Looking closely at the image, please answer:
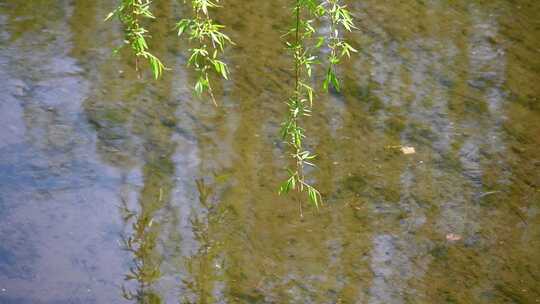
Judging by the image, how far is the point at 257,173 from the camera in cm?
429

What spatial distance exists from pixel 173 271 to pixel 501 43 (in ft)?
10.7

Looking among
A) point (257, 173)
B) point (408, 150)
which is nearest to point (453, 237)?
point (408, 150)

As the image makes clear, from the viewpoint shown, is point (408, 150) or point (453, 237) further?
point (408, 150)

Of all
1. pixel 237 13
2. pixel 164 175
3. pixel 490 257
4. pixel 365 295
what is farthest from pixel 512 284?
pixel 237 13

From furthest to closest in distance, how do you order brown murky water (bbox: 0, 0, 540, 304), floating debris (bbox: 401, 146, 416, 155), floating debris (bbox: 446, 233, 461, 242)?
floating debris (bbox: 401, 146, 416, 155), floating debris (bbox: 446, 233, 461, 242), brown murky water (bbox: 0, 0, 540, 304)

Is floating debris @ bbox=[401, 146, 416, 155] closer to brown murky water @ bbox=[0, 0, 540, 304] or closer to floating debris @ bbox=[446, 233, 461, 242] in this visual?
brown murky water @ bbox=[0, 0, 540, 304]

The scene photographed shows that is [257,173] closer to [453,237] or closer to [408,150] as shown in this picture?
[408,150]

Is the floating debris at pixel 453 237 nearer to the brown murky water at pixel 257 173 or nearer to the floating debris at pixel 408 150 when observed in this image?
the brown murky water at pixel 257 173

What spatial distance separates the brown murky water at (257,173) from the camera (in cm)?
362

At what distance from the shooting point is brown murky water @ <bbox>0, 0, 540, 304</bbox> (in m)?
→ 3.62

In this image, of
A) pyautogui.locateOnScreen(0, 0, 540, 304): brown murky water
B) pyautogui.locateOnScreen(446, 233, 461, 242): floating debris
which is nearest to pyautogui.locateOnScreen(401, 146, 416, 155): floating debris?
pyautogui.locateOnScreen(0, 0, 540, 304): brown murky water

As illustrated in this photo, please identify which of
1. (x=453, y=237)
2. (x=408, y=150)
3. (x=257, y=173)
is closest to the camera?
(x=453, y=237)

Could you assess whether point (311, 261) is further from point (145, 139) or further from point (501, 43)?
point (501, 43)

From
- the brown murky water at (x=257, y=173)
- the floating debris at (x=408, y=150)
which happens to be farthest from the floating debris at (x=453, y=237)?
the floating debris at (x=408, y=150)
